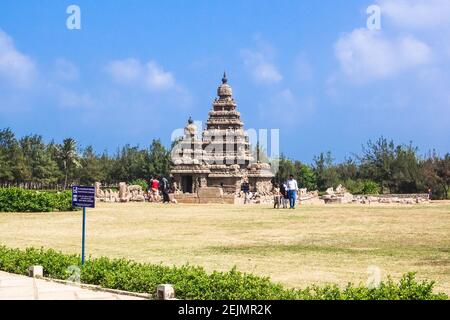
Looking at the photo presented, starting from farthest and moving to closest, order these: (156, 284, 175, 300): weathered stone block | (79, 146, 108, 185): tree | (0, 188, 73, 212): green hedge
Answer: (79, 146, 108, 185): tree < (0, 188, 73, 212): green hedge < (156, 284, 175, 300): weathered stone block

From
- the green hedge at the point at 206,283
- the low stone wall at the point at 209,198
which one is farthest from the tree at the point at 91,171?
the green hedge at the point at 206,283

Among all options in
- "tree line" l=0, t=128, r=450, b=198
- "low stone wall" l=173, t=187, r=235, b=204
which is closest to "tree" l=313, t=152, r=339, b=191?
"tree line" l=0, t=128, r=450, b=198

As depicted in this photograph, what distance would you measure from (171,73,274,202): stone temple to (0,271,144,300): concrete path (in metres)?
51.5

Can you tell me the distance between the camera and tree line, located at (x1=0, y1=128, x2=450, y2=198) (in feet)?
223

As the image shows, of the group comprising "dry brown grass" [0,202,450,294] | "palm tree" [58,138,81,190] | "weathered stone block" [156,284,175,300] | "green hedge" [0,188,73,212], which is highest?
"palm tree" [58,138,81,190]

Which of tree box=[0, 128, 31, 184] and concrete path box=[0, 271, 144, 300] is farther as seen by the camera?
tree box=[0, 128, 31, 184]

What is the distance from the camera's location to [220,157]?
69.4 meters

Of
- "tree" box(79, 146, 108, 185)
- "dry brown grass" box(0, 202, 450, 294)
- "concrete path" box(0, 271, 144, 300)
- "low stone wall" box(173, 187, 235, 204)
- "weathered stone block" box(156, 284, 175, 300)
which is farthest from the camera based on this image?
"tree" box(79, 146, 108, 185)

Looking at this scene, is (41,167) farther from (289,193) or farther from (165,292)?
(165,292)

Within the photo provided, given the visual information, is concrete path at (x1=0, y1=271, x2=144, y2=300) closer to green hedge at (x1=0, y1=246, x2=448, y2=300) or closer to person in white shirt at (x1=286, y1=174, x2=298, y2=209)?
green hedge at (x1=0, y1=246, x2=448, y2=300)

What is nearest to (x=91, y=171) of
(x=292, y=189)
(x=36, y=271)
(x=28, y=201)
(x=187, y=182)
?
(x=187, y=182)

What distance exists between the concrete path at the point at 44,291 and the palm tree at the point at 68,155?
7589 cm

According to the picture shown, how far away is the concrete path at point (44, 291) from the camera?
9.52 meters
